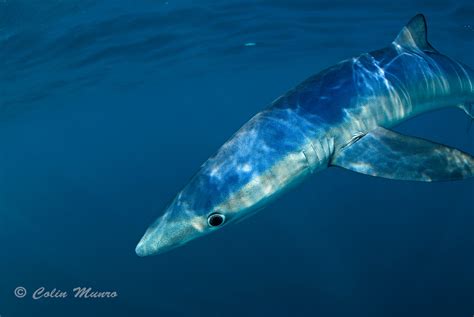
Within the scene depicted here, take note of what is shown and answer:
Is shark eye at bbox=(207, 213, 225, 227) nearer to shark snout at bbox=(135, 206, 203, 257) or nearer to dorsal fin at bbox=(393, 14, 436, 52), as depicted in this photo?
shark snout at bbox=(135, 206, 203, 257)

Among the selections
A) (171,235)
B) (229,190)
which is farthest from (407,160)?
(171,235)

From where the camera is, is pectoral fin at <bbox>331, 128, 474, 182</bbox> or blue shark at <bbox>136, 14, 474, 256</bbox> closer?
pectoral fin at <bbox>331, 128, 474, 182</bbox>

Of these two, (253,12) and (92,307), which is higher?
(253,12)

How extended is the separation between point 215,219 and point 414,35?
3.69m

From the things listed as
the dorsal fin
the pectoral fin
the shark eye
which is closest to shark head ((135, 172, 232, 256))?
the shark eye

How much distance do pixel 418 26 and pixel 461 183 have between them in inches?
849

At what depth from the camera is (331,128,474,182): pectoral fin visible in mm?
3049

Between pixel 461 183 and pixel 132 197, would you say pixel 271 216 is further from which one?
pixel 132 197

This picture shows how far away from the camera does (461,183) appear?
22.9 m

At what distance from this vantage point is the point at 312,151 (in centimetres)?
347

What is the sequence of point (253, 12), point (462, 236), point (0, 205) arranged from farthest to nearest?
point (0, 205)
point (253, 12)
point (462, 236)

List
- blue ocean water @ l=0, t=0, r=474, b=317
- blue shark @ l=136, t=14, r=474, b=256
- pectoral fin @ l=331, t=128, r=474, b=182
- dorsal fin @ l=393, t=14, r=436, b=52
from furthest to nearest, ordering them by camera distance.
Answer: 1. blue ocean water @ l=0, t=0, r=474, b=317
2. dorsal fin @ l=393, t=14, r=436, b=52
3. blue shark @ l=136, t=14, r=474, b=256
4. pectoral fin @ l=331, t=128, r=474, b=182

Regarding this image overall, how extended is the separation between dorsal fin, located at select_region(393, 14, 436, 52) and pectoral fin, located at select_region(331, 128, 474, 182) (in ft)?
6.48

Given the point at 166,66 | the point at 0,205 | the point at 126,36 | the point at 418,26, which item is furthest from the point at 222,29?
the point at 0,205
